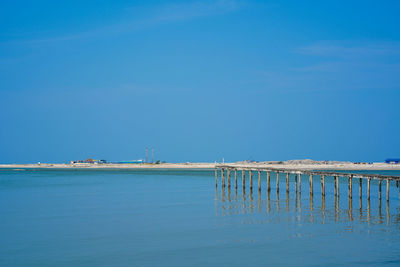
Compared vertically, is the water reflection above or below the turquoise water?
above

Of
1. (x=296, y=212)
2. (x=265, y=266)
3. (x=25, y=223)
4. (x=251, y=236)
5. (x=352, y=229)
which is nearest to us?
(x=265, y=266)

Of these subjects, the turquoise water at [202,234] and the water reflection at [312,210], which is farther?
the water reflection at [312,210]

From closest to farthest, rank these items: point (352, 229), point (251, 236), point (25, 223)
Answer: point (251, 236)
point (352, 229)
point (25, 223)

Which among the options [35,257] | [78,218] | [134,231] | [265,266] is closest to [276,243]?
[265,266]

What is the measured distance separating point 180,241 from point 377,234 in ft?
25.7

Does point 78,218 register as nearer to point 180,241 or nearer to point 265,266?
point 180,241

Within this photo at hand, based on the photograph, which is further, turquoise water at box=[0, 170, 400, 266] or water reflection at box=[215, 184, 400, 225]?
water reflection at box=[215, 184, 400, 225]

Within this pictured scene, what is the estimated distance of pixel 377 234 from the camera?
20.7m

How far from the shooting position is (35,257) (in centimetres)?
1759

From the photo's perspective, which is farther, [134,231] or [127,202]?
[127,202]

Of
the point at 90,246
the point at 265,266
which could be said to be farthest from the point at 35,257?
the point at 265,266

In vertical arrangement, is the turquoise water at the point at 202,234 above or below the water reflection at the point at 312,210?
below

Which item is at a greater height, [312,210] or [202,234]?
[312,210]

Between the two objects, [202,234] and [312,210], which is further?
[312,210]
